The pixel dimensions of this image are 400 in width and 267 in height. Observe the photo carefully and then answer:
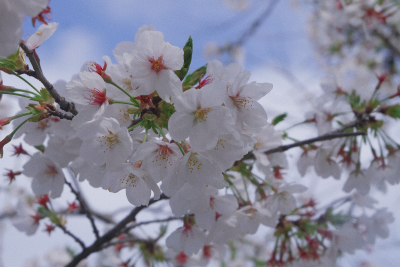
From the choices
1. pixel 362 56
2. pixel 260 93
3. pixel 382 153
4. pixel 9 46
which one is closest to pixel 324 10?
pixel 362 56

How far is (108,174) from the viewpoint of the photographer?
1099 millimetres

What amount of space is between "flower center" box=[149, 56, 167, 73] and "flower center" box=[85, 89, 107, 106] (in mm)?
213

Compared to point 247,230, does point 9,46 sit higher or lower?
higher

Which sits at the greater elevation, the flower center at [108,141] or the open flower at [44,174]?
the open flower at [44,174]

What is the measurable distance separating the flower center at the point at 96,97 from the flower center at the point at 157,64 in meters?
0.21

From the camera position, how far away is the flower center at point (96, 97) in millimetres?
1035

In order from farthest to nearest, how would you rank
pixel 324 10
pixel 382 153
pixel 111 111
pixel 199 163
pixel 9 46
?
1. pixel 324 10
2. pixel 382 153
3. pixel 111 111
4. pixel 199 163
5. pixel 9 46

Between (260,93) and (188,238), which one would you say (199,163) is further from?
(188,238)

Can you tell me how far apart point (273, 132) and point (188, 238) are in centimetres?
77

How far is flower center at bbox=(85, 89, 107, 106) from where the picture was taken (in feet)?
3.40

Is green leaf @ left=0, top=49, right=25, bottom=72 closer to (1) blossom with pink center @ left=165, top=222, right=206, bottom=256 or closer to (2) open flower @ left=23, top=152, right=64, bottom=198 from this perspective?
(2) open flower @ left=23, top=152, right=64, bottom=198

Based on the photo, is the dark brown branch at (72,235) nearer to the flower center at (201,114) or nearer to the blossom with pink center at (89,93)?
the blossom with pink center at (89,93)

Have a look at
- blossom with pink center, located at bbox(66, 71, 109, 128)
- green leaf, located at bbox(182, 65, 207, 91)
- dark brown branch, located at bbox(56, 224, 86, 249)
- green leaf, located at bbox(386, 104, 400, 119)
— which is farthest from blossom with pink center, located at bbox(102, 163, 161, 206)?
green leaf, located at bbox(386, 104, 400, 119)

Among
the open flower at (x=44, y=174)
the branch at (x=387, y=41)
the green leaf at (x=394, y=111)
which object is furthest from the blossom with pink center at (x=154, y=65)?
the branch at (x=387, y=41)
